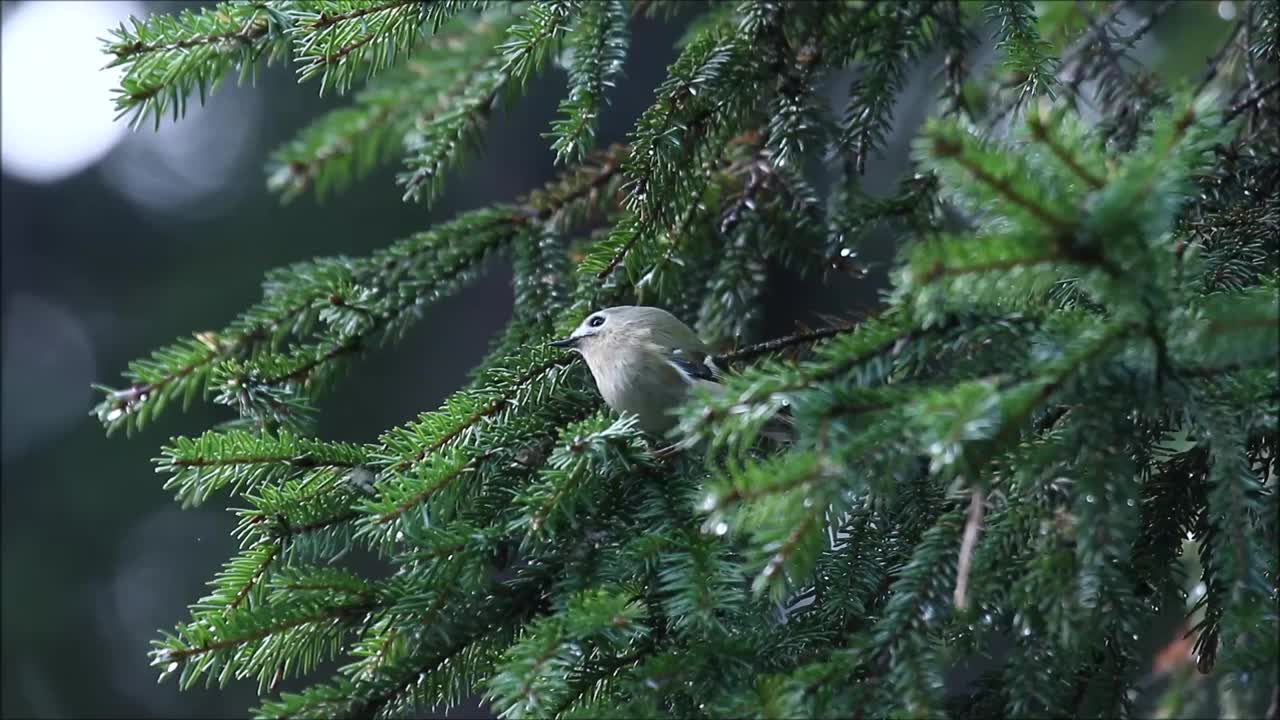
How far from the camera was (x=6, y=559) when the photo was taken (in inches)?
185

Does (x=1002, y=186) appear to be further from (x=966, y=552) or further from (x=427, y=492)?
(x=427, y=492)

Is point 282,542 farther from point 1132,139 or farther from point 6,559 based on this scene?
point 6,559

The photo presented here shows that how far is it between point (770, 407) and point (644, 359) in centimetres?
94

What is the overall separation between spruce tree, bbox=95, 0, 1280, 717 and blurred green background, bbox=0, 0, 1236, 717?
2.41 meters

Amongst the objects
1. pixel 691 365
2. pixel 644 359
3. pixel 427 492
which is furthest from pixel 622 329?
pixel 427 492

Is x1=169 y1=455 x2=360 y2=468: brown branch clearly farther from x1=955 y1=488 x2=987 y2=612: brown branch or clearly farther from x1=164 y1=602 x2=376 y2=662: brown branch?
x1=955 y1=488 x2=987 y2=612: brown branch

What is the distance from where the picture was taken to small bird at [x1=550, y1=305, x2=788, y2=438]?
6.05ft

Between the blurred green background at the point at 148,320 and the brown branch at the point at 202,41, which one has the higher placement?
the brown branch at the point at 202,41

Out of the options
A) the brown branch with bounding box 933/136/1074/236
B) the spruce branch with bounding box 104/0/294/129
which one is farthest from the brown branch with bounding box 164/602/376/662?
the brown branch with bounding box 933/136/1074/236

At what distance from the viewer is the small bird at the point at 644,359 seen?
1.84 m

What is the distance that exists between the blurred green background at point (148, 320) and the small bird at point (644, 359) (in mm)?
2199

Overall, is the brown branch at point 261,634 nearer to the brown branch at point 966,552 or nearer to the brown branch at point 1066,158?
the brown branch at point 966,552

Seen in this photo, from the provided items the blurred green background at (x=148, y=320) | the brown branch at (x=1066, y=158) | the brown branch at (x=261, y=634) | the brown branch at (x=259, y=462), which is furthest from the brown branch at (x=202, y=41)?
the blurred green background at (x=148, y=320)

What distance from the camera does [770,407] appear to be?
1.05m
